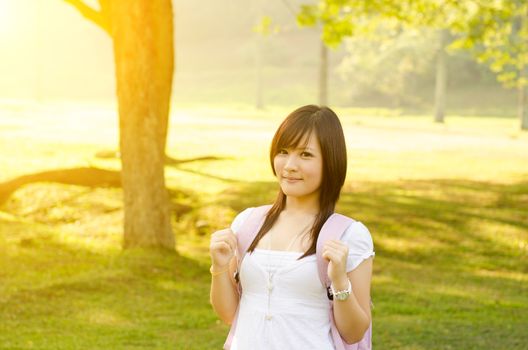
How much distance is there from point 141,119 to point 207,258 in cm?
229

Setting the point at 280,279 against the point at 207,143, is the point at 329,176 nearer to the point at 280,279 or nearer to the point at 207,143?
the point at 280,279

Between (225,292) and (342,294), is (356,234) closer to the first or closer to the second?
(342,294)

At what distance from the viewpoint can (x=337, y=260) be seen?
3.07m

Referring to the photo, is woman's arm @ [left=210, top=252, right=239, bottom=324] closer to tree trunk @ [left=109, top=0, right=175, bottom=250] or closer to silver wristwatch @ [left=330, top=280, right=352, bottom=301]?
silver wristwatch @ [left=330, top=280, right=352, bottom=301]

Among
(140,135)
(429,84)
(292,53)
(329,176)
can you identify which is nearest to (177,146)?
(140,135)

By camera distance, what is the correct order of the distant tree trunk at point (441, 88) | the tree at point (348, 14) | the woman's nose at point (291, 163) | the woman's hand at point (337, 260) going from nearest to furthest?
the woman's hand at point (337, 260) → the woman's nose at point (291, 163) → the tree at point (348, 14) → the distant tree trunk at point (441, 88)

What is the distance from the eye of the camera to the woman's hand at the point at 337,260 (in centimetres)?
308

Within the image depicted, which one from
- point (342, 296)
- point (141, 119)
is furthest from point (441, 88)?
point (342, 296)

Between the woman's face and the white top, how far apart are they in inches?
8.3

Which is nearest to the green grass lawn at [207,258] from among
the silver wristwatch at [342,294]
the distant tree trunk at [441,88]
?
the silver wristwatch at [342,294]

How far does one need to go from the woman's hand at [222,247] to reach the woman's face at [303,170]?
0.26 meters

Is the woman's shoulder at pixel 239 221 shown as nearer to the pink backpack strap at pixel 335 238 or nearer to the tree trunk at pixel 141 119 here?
the pink backpack strap at pixel 335 238

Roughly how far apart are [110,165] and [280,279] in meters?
24.6

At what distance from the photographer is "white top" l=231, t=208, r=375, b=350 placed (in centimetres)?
326
